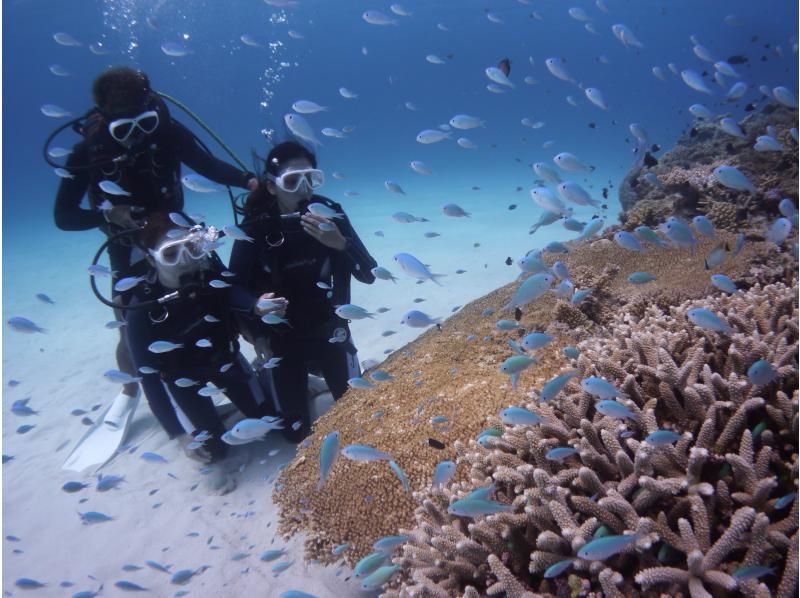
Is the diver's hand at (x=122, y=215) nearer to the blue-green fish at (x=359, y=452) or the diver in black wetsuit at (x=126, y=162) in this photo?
the diver in black wetsuit at (x=126, y=162)

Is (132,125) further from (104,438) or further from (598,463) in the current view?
(598,463)

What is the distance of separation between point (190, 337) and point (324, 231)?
2016 mm

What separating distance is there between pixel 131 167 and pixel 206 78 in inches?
4595

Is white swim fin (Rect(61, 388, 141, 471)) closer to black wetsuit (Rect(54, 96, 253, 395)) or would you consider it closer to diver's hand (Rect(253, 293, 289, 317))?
black wetsuit (Rect(54, 96, 253, 395))

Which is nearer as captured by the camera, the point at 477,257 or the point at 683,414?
the point at 683,414

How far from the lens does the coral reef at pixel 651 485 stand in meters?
2.02

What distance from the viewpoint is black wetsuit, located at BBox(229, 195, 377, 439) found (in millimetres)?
5438

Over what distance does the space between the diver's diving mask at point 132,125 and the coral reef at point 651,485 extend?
5243 mm

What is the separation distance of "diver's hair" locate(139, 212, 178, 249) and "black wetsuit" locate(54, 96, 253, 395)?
680mm

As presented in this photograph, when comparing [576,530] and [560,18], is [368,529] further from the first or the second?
[560,18]

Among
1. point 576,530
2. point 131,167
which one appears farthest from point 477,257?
point 576,530

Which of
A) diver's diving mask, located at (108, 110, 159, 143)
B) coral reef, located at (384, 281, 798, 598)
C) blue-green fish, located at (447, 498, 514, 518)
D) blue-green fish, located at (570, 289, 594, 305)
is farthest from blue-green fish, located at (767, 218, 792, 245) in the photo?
diver's diving mask, located at (108, 110, 159, 143)

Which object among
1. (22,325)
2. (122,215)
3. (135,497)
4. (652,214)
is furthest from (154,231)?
(652,214)

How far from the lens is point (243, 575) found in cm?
436
